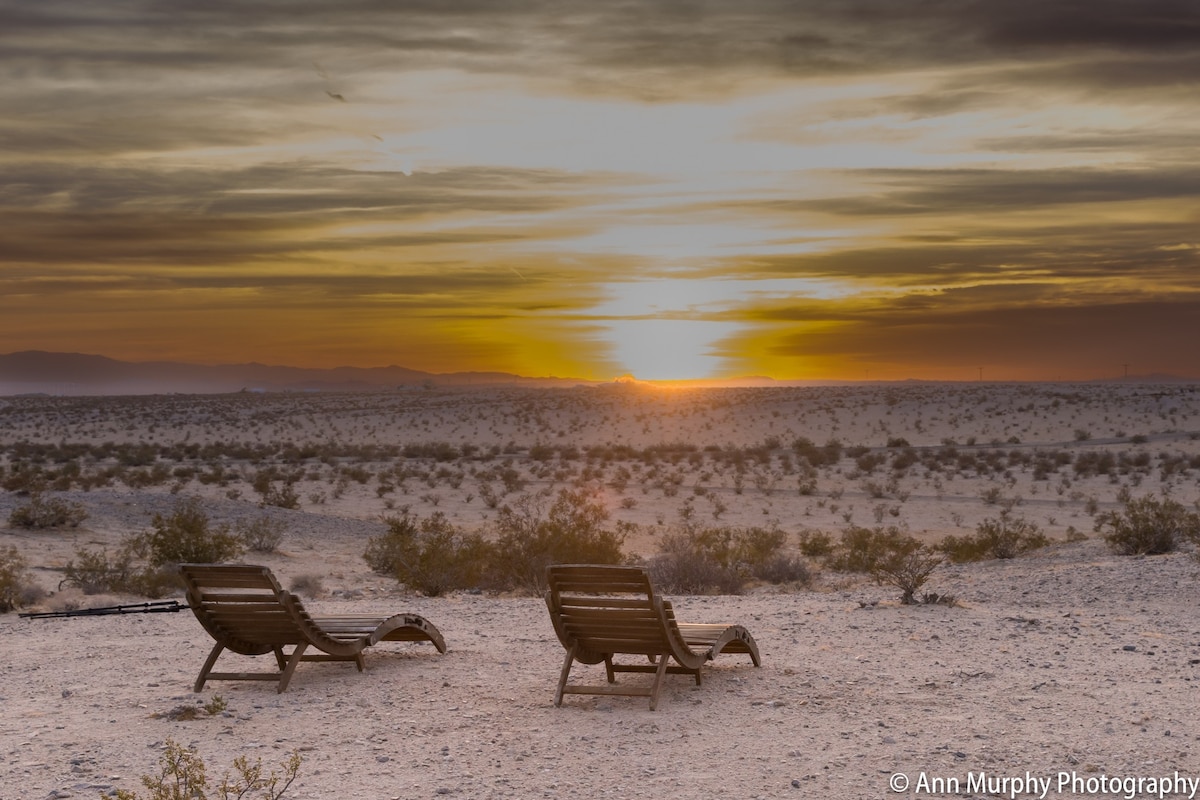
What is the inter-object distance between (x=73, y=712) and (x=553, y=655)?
4.01 m

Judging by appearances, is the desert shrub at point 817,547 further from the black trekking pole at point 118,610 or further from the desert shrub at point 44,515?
the desert shrub at point 44,515

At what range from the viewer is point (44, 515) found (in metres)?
23.3

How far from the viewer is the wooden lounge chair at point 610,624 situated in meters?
8.98

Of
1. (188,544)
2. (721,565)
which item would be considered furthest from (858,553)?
(188,544)

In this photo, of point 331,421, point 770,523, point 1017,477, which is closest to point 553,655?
point 770,523

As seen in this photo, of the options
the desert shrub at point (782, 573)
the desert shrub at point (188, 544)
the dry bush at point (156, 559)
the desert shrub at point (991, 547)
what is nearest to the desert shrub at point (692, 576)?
the desert shrub at point (782, 573)

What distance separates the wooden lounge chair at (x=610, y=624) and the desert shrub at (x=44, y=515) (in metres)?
17.1

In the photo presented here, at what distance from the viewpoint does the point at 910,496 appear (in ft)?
113

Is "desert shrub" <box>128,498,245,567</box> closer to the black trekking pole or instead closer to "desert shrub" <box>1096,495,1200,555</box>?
the black trekking pole

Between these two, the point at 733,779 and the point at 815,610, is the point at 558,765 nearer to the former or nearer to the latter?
the point at 733,779

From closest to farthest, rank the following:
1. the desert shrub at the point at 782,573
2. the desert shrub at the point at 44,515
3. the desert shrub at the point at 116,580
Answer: the desert shrub at the point at 116,580, the desert shrub at the point at 782,573, the desert shrub at the point at 44,515

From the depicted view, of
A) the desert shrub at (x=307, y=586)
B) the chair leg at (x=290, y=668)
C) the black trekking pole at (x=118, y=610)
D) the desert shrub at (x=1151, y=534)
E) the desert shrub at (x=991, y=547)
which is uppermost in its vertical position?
the chair leg at (x=290, y=668)

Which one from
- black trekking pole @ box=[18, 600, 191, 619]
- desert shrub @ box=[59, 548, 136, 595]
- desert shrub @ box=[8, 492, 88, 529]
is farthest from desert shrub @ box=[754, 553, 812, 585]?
desert shrub @ box=[8, 492, 88, 529]

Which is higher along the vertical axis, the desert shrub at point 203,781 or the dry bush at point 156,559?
the desert shrub at point 203,781
